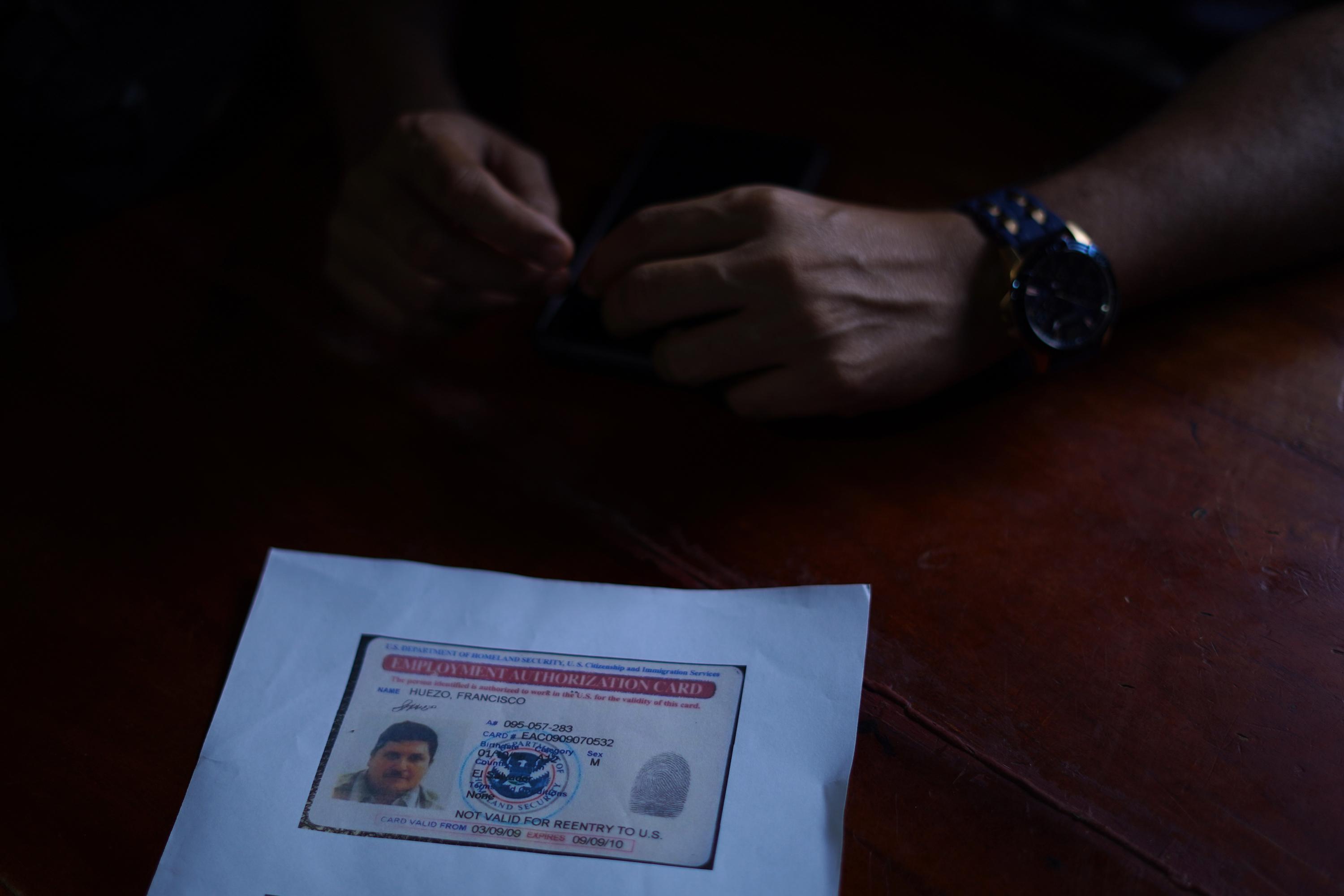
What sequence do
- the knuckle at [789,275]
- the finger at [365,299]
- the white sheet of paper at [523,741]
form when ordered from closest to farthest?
the white sheet of paper at [523,741] < the knuckle at [789,275] < the finger at [365,299]

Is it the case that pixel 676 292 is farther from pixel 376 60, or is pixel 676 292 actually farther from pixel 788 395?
pixel 376 60

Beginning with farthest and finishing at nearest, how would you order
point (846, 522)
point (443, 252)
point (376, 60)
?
1. point (376, 60)
2. point (443, 252)
3. point (846, 522)

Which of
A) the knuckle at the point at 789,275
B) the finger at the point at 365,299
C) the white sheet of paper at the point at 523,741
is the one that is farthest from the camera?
the finger at the point at 365,299

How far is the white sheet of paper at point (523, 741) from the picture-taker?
0.44 metres

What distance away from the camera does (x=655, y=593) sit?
1.78 ft

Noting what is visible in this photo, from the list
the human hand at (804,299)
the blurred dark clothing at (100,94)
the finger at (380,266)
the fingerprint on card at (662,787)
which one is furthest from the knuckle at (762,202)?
the blurred dark clothing at (100,94)

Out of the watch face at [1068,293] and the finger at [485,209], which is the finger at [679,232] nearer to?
the finger at [485,209]

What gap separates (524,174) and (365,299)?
0.53ft

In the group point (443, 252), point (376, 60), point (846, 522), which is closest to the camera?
point (846, 522)

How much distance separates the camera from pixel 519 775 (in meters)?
0.47

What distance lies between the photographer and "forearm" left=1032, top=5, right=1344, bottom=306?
640 millimetres

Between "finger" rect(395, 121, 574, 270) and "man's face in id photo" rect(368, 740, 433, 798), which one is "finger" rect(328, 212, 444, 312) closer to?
"finger" rect(395, 121, 574, 270)

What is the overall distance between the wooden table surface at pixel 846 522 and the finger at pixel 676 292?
0.23 ft

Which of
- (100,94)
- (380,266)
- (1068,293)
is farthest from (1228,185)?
(100,94)
